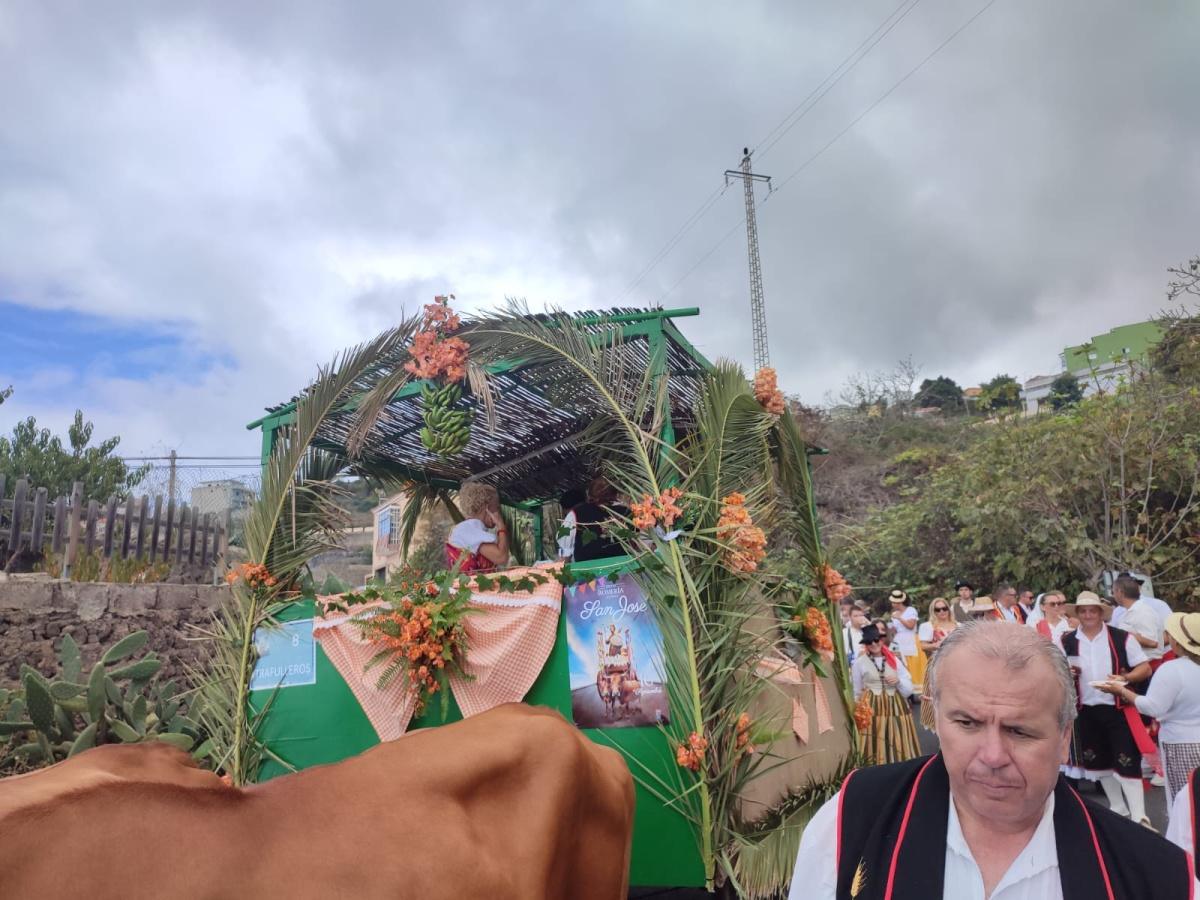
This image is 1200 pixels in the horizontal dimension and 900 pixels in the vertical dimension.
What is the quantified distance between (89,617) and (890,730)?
7.98m

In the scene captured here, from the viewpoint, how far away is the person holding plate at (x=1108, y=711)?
7340mm

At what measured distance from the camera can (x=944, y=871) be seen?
5.72 feet

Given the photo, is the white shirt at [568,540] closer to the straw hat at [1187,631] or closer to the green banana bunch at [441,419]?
the green banana bunch at [441,419]

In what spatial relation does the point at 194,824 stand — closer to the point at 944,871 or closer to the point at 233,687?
the point at 944,871

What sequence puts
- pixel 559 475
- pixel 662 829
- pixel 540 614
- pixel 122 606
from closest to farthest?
pixel 662 829 → pixel 540 614 → pixel 559 475 → pixel 122 606

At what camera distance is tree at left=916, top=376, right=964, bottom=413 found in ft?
130

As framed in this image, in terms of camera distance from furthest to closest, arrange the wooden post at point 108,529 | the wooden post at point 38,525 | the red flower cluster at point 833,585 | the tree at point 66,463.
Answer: the tree at point 66,463
the wooden post at point 108,529
the wooden post at point 38,525
the red flower cluster at point 833,585

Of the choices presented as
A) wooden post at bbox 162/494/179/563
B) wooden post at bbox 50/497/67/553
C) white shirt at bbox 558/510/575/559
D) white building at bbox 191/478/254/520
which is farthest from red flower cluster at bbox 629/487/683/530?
white building at bbox 191/478/254/520

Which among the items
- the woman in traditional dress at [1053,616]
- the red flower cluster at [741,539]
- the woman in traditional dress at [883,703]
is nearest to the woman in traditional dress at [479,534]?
the red flower cluster at [741,539]

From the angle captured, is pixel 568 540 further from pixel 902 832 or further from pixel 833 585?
pixel 902 832

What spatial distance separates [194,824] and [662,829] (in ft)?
9.06

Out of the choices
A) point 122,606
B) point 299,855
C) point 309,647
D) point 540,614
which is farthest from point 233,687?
point 122,606

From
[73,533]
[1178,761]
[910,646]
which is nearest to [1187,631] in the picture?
[1178,761]

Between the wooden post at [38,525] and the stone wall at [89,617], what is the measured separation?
109 cm
